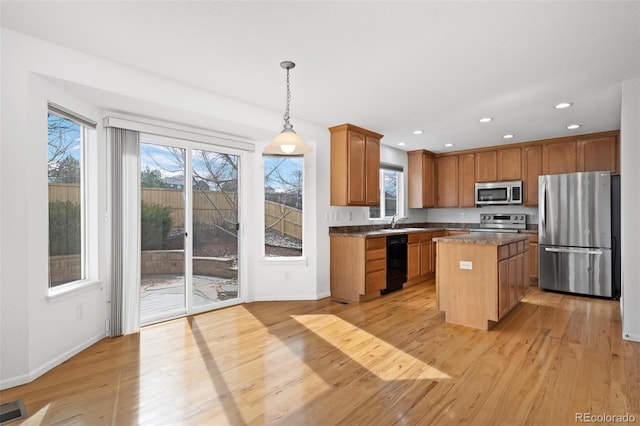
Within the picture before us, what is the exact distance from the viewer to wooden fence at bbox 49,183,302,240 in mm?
3604

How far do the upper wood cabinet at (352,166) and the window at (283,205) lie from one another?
538mm

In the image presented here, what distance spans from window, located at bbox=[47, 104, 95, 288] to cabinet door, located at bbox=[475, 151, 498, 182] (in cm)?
618

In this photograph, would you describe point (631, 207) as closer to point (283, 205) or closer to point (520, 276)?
point (520, 276)

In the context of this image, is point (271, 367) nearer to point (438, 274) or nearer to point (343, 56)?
point (438, 274)

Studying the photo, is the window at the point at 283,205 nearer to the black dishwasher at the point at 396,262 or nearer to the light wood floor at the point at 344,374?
the light wood floor at the point at 344,374

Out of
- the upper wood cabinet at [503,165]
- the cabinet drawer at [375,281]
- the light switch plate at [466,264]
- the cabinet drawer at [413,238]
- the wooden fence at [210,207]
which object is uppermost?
the upper wood cabinet at [503,165]

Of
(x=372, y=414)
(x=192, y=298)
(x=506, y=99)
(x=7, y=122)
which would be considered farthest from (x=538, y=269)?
(x=7, y=122)

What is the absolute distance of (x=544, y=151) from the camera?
18.6 feet

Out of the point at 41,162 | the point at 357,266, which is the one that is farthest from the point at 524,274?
the point at 41,162

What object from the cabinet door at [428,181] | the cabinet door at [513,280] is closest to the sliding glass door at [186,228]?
the cabinet door at [513,280]

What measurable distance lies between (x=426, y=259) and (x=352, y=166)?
2358mm

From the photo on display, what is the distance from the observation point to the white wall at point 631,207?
3111 millimetres

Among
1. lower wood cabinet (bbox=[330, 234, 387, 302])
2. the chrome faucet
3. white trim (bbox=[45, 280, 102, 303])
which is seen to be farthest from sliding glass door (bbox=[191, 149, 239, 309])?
the chrome faucet

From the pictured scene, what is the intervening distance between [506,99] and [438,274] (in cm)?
209
